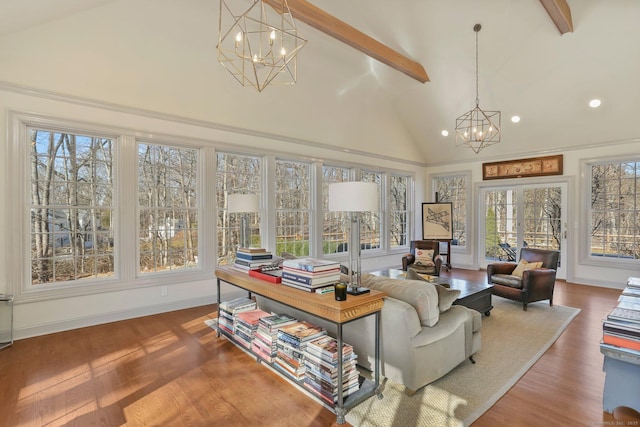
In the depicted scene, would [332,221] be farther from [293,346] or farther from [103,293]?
[293,346]

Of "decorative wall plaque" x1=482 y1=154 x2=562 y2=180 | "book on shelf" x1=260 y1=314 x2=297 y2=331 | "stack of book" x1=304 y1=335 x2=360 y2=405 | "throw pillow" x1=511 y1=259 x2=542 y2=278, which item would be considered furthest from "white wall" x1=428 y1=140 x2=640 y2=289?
"book on shelf" x1=260 y1=314 x2=297 y2=331

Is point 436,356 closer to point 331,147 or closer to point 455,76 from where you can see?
point 331,147

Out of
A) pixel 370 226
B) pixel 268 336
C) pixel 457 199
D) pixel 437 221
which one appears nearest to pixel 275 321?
pixel 268 336

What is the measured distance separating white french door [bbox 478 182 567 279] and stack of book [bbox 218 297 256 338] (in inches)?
252

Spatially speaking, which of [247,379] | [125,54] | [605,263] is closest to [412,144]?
[605,263]

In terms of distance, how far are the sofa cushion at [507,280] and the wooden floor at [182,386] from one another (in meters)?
0.97

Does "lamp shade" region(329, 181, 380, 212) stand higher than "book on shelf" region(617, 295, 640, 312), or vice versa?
"lamp shade" region(329, 181, 380, 212)

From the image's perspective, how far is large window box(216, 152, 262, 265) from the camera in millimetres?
5051

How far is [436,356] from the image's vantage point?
8.07ft

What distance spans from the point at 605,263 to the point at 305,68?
264 inches

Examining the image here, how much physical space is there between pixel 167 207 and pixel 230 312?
6.98 ft

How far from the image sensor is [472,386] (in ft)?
8.15

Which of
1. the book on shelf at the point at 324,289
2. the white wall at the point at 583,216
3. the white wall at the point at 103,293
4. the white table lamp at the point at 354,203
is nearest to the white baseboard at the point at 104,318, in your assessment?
the white wall at the point at 103,293

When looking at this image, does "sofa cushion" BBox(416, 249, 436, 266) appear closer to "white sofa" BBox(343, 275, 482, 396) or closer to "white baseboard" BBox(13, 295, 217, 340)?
"white sofa" BBox(343, 275, 482, 396)
